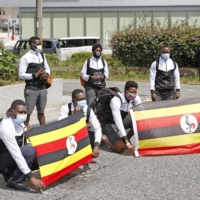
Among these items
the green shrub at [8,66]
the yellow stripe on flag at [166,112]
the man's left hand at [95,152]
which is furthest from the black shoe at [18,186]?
the green shrub at [8,66]

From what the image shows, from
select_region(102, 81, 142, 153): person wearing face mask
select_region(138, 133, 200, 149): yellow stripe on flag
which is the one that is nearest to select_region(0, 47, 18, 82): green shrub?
select_region(102, 81, 142, 153): person wearing face mask

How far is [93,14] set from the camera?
38906 mm

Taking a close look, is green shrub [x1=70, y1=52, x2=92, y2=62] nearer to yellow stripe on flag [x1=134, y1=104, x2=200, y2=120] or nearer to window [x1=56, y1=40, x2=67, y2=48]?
window [x1=56, y1=40, x2=67, y2=48]

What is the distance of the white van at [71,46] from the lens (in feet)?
96.8

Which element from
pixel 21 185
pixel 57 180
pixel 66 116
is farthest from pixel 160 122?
pixel 21 185

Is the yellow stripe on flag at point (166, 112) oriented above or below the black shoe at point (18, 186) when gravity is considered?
above

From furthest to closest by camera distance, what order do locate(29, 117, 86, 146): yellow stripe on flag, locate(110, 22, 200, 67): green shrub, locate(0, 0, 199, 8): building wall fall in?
locate(0, 0, 199, 8): building wall → locate(110, 22, 200, 67): green shrub → locate(29, 117, 86, 146): yellow stripe on flag

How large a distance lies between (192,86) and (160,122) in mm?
10838

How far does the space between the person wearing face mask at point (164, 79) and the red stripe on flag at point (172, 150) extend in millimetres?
1792

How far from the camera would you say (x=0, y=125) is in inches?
269

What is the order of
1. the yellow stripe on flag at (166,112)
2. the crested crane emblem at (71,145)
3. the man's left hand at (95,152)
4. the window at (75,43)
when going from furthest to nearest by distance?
the window at (75,43) → the yellow stripe on flag at (166,112) → the man's left hand at (95,152) → the crested crane emblem at (71,145)

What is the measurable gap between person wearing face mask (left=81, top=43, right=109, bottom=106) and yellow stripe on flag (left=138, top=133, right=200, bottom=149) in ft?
6.51

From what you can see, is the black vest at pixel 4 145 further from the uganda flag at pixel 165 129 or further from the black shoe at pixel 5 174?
the uganda flag at pixel 165 129

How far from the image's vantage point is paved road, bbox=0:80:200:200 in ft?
21.8
